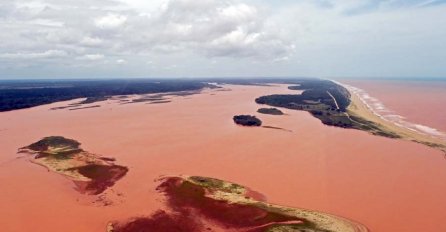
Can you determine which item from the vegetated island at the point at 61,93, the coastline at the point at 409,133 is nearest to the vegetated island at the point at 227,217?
the coastline at the point at 409,133

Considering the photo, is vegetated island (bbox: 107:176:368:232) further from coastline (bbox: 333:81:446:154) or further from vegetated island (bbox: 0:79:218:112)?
vegetated island (bbox: 0:79:218:112)

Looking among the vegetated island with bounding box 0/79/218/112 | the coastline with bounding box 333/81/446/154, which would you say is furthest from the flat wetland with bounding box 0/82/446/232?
the vegetated island with bounding box 0/79/218/112

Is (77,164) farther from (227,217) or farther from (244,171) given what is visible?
(227,217)

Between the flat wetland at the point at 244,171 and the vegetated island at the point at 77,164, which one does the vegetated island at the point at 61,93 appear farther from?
the vegetated island at the point at 77,164

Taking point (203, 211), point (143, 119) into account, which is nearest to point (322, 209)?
point (203, 211)

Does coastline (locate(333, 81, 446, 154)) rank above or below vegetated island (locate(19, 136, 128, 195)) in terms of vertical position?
below

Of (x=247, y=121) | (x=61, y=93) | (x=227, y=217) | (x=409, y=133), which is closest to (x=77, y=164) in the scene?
(x=227, y=217)
